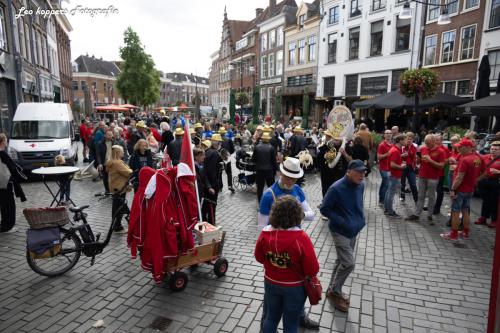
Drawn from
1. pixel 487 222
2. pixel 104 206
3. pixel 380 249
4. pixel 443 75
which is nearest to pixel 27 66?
pixel 104 206

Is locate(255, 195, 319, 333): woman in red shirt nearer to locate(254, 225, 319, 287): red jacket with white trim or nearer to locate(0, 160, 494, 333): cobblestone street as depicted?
locate(254, 225, 319, 287): red jacket with white trim

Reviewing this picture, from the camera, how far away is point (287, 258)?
2.75 meters

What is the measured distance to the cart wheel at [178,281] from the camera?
4297 mm

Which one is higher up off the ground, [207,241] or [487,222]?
[207,241]

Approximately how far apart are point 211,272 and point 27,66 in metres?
21.4

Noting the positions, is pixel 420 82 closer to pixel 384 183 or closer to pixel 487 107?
pixel 487 107

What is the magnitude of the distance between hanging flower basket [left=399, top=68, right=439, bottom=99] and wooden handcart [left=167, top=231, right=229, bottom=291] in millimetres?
9818

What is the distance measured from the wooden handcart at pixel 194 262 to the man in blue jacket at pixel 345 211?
5.48ft

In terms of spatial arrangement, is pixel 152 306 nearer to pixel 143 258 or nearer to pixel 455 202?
pixel 143 258

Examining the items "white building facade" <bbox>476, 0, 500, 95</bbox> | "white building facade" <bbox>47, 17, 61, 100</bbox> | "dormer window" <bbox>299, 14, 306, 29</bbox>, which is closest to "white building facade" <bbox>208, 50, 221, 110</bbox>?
"dormer window" <bbox>299, 14, 306, 29</bbox>

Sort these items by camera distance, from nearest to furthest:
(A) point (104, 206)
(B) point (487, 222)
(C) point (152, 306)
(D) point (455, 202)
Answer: (C) point (152, 306) → (D) point (455, 202) → (B) point (487, 222) → (A) point (104, 206)

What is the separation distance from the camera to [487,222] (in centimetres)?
735

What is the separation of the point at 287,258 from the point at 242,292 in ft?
6.38

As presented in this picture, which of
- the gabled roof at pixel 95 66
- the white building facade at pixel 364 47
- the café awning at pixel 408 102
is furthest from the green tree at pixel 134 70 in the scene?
the café awning at pixel 408 102
